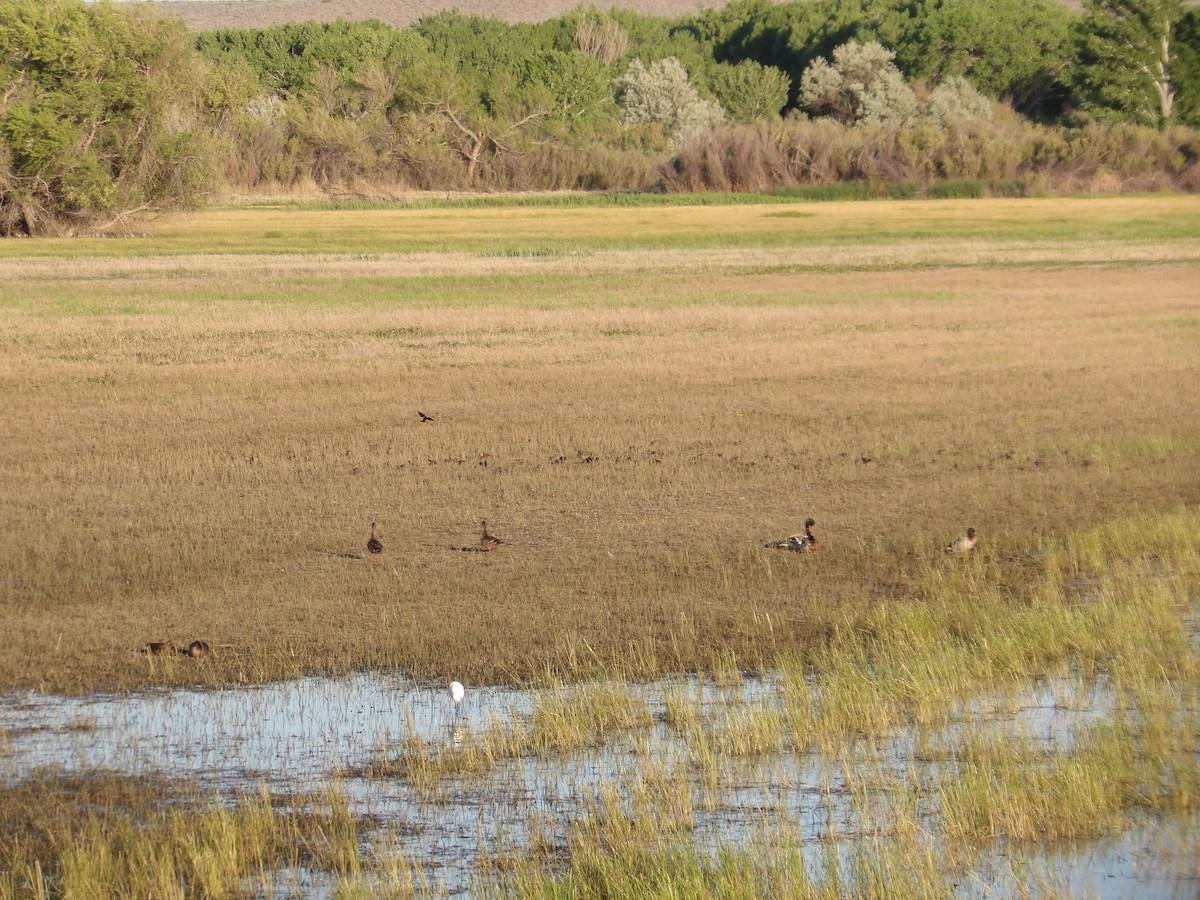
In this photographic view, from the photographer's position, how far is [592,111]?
3346 inches

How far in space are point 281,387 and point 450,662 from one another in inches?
364

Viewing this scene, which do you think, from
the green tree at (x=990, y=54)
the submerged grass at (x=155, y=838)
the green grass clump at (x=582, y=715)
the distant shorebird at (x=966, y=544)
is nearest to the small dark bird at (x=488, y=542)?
the green grass clump at (x=582, y=715)

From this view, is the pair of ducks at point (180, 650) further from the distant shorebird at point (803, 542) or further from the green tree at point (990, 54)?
the green tree at point (990, 54)

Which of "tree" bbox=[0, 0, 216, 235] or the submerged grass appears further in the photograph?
"tree" bbox=[0, 0, 216, 235]

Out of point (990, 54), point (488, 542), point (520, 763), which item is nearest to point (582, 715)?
point (520, 763)

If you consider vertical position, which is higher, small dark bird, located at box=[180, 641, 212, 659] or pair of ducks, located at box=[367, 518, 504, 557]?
small dark bird, located at box=[180, 641, 212, 659]

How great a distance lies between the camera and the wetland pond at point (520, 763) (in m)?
5.34

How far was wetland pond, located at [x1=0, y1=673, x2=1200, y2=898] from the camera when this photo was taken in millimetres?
5340

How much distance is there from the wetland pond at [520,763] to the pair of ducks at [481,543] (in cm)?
224

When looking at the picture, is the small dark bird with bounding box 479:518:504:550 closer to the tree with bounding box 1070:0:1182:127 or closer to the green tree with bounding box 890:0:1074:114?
the tree with bounding box 1070:0:1182:127

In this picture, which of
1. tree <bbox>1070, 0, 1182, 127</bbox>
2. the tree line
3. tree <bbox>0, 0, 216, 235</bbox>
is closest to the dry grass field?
tree <bbox>0, 0, 216, 235</bbox>

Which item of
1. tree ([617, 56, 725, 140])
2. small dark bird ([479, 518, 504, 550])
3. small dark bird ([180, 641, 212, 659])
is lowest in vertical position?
tree ([617, 56, 725, 140])

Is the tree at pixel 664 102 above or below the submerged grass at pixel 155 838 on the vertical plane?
below

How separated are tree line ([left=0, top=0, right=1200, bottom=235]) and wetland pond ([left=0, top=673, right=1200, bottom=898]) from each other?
3714cm
